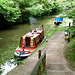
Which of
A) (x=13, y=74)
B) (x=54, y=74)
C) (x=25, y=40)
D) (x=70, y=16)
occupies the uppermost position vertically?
(x=70, y=16)

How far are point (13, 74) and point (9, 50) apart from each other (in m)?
6.33

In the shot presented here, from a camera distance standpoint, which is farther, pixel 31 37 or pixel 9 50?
pixel 9 50

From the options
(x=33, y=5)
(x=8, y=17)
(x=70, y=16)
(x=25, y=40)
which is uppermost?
(x=33, y=5)

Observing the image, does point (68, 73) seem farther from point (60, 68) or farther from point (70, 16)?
point (70, 16)

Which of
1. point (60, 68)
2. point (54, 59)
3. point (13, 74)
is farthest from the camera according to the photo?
point (54, 59)

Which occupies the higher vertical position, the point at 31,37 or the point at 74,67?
the point at 31,37

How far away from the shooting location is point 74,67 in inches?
260

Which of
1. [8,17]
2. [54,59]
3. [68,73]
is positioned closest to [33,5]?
[8,17]

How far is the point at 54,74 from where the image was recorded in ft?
19.2

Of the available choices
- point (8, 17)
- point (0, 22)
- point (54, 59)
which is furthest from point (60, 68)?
point (0, 22)

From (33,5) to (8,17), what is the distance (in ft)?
27.9

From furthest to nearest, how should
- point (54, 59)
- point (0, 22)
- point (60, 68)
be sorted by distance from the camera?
1. point (0, 22)
2. point (54, 59)
3. point (60, 68)

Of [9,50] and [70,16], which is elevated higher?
[70,16]

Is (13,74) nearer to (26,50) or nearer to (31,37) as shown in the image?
(26,50)
